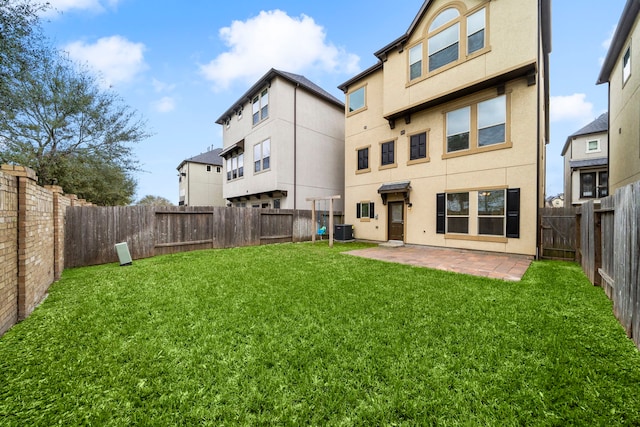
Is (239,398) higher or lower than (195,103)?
lower

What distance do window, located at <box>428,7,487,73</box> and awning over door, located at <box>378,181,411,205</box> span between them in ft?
15.1

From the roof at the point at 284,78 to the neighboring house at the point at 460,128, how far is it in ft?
12.3

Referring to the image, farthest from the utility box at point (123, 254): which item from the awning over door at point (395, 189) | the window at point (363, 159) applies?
the window at point (363, 159)

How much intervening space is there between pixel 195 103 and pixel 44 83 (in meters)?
10.4

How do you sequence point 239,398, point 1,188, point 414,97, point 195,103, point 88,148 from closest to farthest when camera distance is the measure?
point 239,398 < point 1,188 < point 414,97 < point 88,148 < point 195,103

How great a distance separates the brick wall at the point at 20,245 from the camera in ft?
9.98

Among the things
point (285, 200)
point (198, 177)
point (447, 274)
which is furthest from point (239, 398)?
point (198, 177)

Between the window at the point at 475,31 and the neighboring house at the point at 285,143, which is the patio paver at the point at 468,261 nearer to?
→ the window at the point at 475,31

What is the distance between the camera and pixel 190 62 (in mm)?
14195

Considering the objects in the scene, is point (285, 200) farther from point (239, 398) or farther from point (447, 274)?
point (239, 398)

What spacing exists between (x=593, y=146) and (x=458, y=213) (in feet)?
64.8

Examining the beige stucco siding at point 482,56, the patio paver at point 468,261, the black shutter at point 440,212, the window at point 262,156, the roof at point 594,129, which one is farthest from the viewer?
the roof at point 594,129

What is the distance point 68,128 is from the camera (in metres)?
11.6

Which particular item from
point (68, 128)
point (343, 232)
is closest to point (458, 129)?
point (343, 232)
